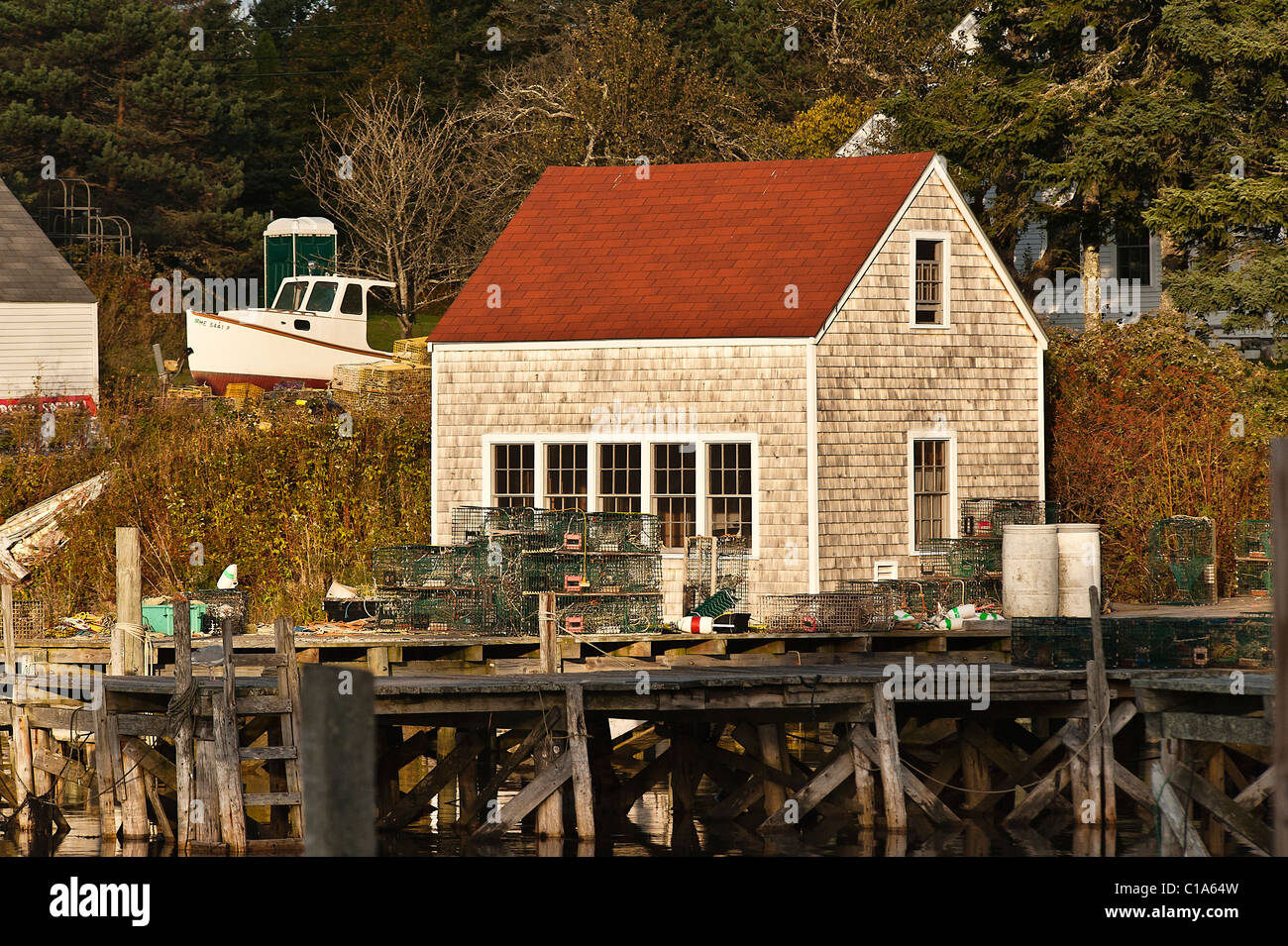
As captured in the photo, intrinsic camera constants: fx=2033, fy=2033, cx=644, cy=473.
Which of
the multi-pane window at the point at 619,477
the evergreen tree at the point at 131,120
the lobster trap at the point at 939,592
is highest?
the evergreen tree at the point at 131,120

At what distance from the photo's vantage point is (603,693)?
21.1 m

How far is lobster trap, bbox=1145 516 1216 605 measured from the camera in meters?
27.7

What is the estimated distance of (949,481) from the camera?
28.8 metres

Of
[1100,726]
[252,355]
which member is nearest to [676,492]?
[1100,726]

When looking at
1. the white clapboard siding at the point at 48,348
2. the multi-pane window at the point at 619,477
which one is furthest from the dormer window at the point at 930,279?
the white clapboard siding at the point at 48,348

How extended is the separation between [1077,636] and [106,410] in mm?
19656

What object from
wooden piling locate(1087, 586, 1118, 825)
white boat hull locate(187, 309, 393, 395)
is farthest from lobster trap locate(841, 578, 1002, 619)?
white boat hull locate(187, 309, 393, 395)

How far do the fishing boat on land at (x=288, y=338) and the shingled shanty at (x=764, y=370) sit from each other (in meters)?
12.8

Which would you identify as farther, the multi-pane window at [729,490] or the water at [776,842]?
the multi-pane window at [729,490]

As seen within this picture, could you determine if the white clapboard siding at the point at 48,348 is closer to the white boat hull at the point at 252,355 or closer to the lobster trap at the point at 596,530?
the white boat hull at the point at 252,355

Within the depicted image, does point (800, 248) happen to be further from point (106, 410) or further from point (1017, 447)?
point (106, 410)

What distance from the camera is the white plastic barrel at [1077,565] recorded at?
25.6 m
